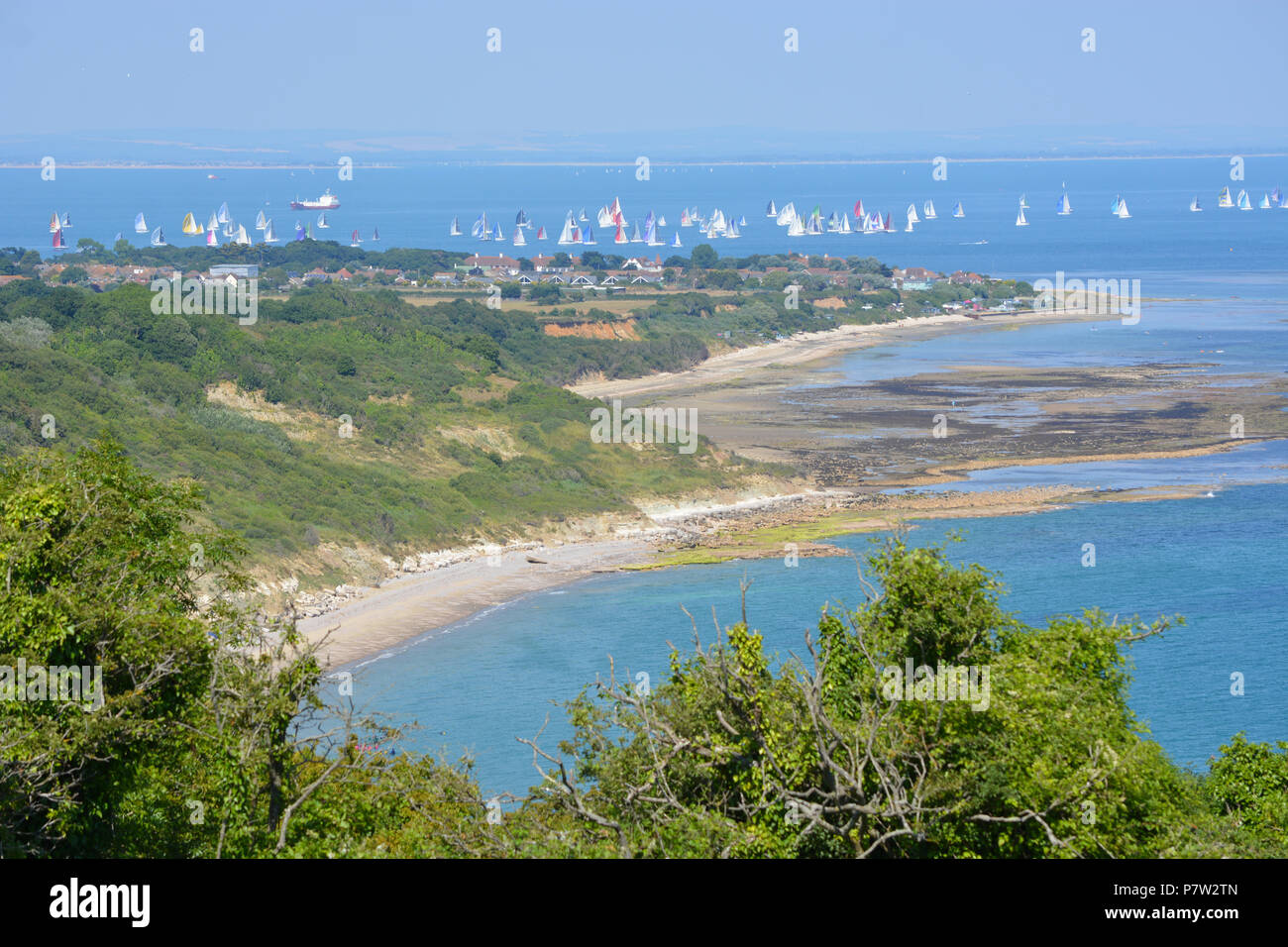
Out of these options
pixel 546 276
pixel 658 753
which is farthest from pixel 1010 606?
pixel 546 276

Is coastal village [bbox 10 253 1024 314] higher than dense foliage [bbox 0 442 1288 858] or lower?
higher

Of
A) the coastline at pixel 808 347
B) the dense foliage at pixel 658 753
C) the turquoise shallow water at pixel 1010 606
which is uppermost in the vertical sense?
the coastline at pixel 808 347

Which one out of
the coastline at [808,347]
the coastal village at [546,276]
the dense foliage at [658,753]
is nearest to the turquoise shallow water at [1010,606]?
the dense foliage at [658,753]

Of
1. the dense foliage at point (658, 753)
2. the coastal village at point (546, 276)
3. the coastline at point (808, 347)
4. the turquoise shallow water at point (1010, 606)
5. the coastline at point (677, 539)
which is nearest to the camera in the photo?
the dense foliage at point (658, 753)

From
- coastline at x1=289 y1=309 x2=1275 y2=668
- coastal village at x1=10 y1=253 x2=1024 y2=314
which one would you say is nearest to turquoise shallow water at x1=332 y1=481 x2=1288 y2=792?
coastline at x1=289 y1=309 x2=1275 y2=668

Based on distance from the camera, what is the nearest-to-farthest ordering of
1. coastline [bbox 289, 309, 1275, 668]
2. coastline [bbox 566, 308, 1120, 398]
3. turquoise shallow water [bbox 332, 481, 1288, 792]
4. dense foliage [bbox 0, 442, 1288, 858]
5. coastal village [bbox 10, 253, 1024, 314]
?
dense foliage [bbox 0, 442, 1288, 858], turquoise shallow water [bbox 332, 481, 1288, 792], coastline [bbox 289, 309, 1275, 668], coastline [bbox 566, 308, 1120, 398], coastal village [bbox 10, 253, 1024, 314]

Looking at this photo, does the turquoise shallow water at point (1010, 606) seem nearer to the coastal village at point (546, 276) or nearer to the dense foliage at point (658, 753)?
the dense foliage at point (658, 753)

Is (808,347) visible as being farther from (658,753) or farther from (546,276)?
(658,753)

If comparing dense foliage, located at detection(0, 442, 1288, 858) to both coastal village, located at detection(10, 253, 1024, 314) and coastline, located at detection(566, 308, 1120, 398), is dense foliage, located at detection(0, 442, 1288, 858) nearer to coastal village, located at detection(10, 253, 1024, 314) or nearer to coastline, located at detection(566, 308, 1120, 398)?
coastline, located at detection(566, 308, 1120, 398)
